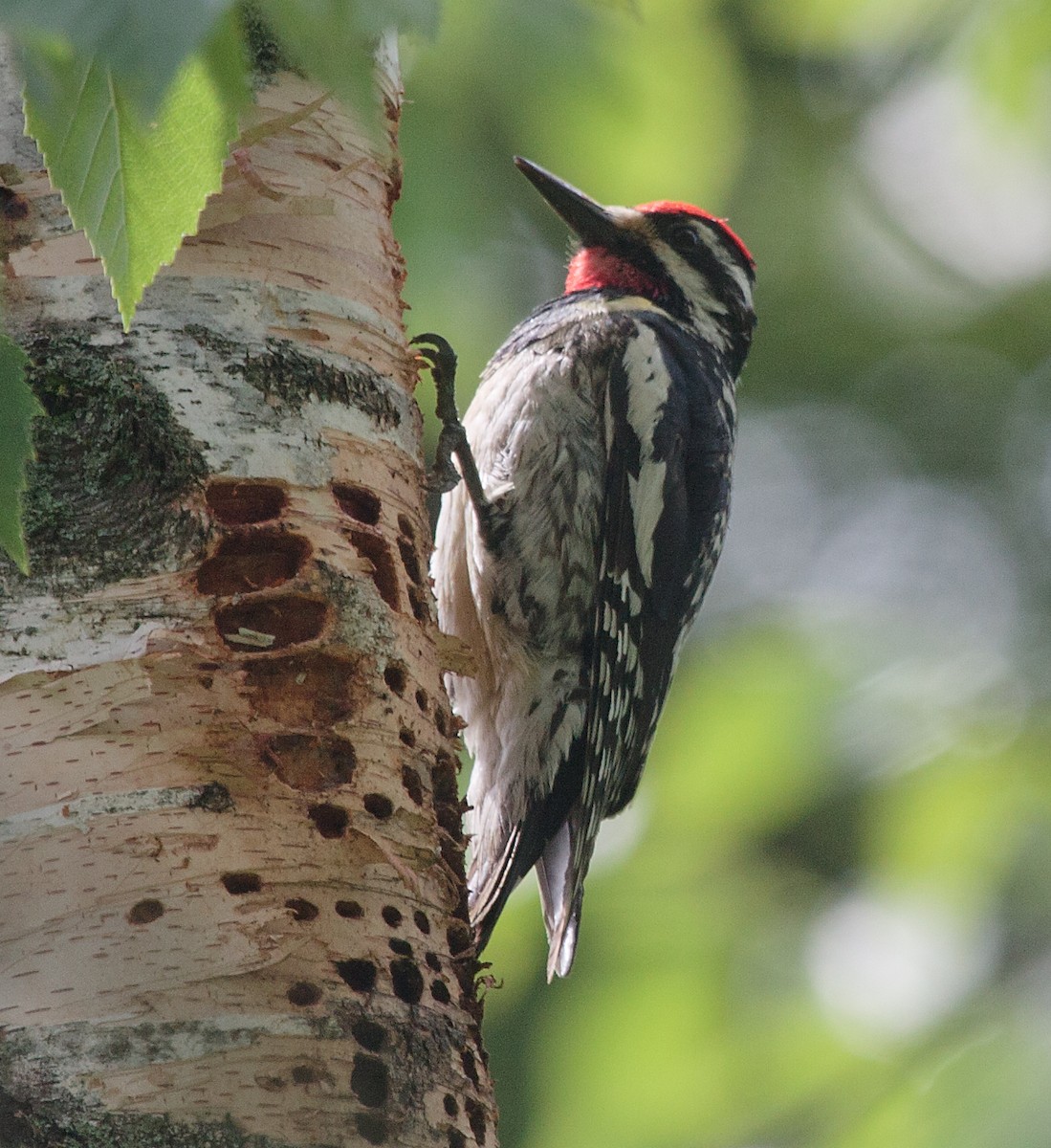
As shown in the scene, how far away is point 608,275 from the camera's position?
12.5ft

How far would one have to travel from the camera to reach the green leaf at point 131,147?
43.9 inches

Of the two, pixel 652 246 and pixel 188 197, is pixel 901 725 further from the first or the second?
pixel 188 197

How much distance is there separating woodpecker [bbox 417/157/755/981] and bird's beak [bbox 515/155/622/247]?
41 cm

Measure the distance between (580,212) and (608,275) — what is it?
0.17 metres

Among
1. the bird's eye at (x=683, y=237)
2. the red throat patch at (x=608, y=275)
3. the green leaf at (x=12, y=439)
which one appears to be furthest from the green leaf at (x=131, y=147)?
the bird's eye at (x=683, y=237)

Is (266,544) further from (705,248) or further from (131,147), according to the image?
(705,248)

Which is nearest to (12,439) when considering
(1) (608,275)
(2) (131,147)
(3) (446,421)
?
(2) (131,147)

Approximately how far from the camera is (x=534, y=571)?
10.2ft

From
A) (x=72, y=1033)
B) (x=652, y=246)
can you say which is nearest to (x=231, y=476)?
(x=72, y=1033)

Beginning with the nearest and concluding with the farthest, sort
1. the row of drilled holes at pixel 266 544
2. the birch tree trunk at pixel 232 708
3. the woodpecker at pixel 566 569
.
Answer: the birch tree trunk at pixel 232 708 → the row of drilled holes at pixel 266 544 → the woodpecker at pixel 566 569

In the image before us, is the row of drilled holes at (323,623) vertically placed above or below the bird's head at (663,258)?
below

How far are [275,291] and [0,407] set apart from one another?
0.67 meters

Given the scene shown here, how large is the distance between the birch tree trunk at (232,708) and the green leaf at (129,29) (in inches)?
12.8

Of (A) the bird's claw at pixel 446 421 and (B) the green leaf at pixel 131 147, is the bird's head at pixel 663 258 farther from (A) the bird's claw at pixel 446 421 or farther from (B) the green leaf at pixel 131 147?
(B) the green leaf at pixel 131 147
